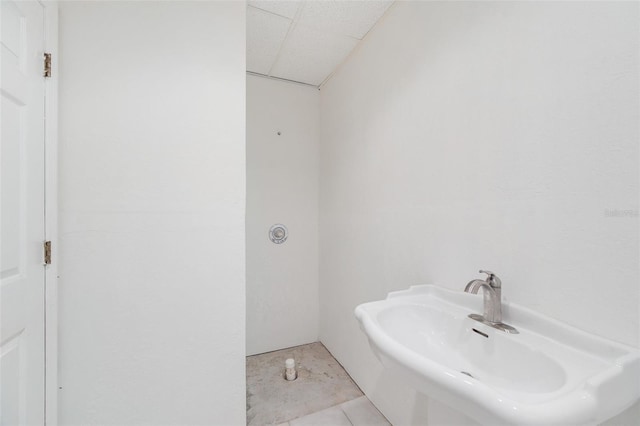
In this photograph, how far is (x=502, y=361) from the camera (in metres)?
0.84

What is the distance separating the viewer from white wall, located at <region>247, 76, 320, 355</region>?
91.6 inches

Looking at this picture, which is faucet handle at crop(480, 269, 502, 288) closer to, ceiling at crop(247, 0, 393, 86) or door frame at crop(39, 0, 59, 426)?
ceiling at crop(247, 0, 393, 86)

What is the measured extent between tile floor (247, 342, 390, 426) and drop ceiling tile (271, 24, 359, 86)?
8.52ft

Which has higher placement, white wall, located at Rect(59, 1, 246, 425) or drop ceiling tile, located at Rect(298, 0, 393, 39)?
drop ceiling tile, located at Rect(298, 0, 393, 39)

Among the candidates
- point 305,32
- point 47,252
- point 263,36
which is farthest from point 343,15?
point 47,252

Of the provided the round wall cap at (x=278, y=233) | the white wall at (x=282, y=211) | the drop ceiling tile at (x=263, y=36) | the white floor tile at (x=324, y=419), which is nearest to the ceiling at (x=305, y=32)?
the drop ceiling tile at (x=263, y=36)

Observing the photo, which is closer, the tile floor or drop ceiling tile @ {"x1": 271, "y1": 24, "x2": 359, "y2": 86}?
the tile floor

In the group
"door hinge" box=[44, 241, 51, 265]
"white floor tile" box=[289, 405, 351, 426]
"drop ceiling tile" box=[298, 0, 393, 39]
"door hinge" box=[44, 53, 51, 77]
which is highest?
"drop ceiling tile" box=[298, 0, 393, 39]

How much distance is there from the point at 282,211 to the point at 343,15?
1.60m

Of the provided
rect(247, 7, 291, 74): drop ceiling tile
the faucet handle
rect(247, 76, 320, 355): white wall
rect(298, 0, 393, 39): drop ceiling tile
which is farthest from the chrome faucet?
rect(247, 7, 291, 74): drop ceiling tile

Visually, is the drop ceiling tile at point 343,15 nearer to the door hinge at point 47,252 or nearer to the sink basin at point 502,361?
the sink basin at point 502,361

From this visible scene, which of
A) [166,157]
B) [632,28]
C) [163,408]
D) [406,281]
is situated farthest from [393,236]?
[163,408]

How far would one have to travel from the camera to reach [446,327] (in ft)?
3.37

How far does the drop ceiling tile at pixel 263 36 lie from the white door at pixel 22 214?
1065mm
